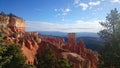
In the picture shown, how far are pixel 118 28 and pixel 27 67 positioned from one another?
1984 centimetres

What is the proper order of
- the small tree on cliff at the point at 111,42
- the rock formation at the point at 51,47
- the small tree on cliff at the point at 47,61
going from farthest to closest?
the rock formation at the point at 51,47
the small tree on cliff at the point at 47,61
the small tree on cliff at the point at 111,42

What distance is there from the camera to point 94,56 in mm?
106688

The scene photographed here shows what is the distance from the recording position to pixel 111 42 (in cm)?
3172

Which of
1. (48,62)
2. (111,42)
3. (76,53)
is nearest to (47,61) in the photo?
(48,62)

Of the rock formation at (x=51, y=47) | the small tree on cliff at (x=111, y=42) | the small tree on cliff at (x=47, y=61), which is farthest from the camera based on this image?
the rock formation at (x=51, y=47)

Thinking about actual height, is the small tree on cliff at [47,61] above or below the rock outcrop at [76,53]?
above

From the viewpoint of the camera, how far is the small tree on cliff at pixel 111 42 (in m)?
30.5

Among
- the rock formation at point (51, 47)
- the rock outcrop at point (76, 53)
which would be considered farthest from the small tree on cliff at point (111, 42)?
the rock outcrop at point (76, 53)

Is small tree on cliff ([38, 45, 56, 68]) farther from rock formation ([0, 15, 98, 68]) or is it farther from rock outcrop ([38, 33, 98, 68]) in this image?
rock outcrop ([38, 33, 98, 68])

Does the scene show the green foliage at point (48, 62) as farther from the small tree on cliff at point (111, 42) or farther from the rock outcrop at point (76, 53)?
the rock outcrop at point (76, 53)

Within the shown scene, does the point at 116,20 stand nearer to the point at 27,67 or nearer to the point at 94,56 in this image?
the point at 27,67

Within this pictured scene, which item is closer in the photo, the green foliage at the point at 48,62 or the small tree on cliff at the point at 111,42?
the small tree on cliff at the point at 111,42

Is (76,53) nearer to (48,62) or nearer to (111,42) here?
(48,62)

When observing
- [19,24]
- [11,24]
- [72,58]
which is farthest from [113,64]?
[19,24]
